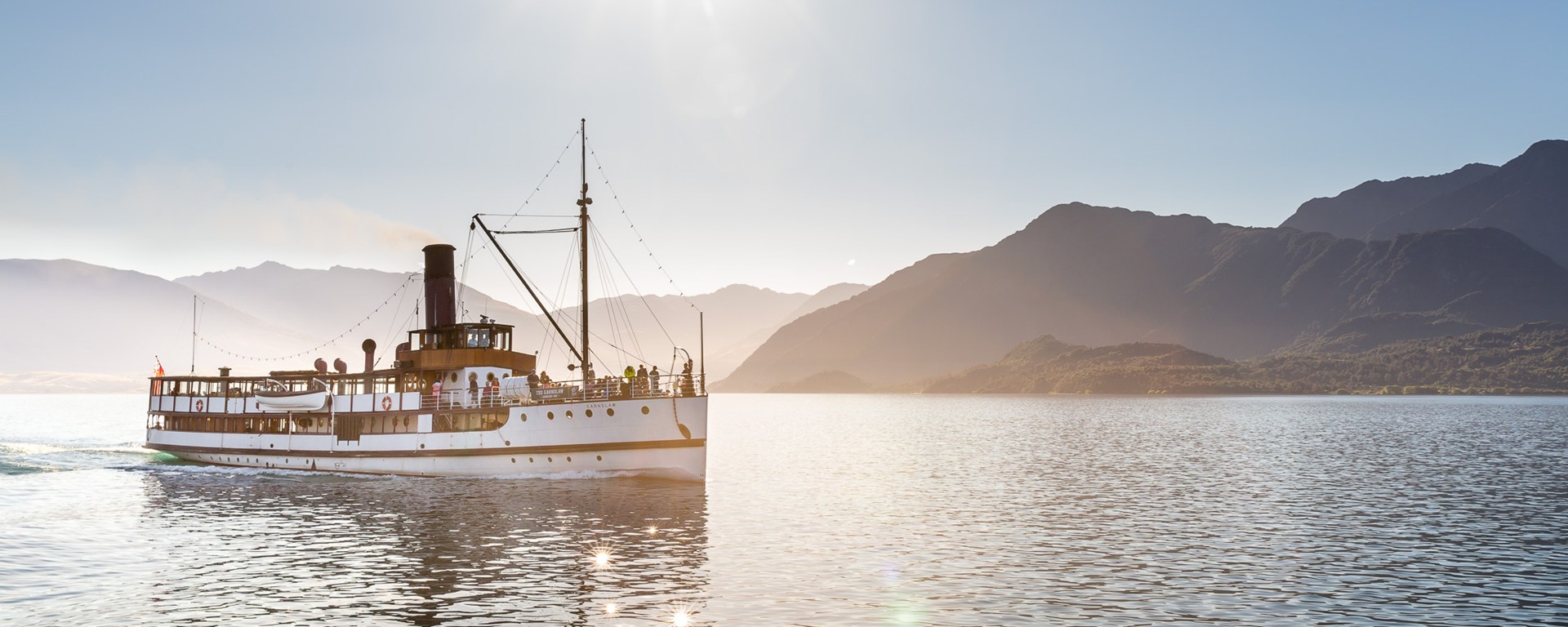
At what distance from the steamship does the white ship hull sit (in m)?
0.06

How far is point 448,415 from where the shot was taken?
52.7 m

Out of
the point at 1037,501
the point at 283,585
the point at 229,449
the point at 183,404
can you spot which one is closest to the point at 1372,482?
the point at 1037,501

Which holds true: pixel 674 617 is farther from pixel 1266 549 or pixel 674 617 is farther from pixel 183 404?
pixel 183 404

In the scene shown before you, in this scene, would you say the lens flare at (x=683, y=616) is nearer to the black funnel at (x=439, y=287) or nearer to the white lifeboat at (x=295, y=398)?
the black funnel at (x=439, y=287)

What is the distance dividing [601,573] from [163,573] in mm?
11959

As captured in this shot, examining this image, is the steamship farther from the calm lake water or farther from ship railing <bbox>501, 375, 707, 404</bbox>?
the calm lake water

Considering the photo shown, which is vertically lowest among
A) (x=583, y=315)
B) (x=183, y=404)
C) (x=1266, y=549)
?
(x=1266, y=549)

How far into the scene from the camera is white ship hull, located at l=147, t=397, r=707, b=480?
159 ft

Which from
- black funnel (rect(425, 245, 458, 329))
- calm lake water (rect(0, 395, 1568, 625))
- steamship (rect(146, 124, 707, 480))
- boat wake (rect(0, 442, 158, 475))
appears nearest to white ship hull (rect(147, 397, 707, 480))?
steamship (rect(146, 124, 707, 480))

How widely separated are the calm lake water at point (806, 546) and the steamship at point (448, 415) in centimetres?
172

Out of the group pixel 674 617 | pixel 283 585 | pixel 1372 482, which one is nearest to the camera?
pixel 674 617

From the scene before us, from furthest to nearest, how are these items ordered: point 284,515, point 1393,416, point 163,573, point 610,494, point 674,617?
point 1393,416 → point 610,494 → point 284,515 → point 163,573 → point 674,617

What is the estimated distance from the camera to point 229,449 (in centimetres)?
5919

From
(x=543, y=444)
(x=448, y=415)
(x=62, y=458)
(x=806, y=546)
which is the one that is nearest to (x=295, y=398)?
(x=448, y=415)
